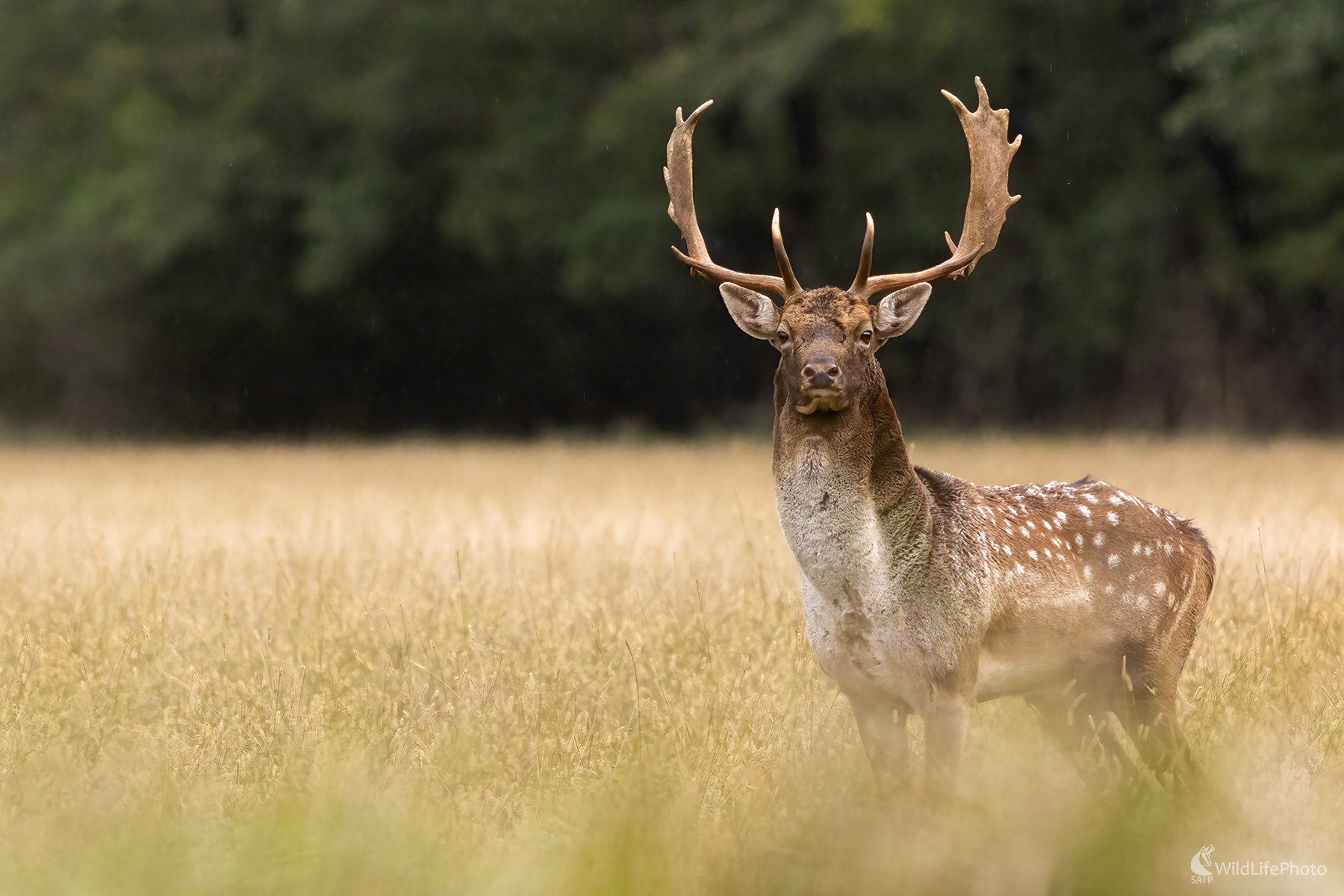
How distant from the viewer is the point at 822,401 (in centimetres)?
447

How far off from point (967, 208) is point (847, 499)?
123cm

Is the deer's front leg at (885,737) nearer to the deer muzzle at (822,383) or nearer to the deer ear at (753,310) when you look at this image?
the deer muzzle at (822,383)

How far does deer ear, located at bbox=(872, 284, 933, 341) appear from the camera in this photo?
15.4 feet

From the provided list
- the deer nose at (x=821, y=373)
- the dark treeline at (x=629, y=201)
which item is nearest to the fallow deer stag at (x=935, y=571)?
the deer nose at (x=821, y=373)

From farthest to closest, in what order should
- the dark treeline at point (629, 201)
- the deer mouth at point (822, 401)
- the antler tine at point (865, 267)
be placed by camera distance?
1. the dark treeline at point (629, 201)
2. the antler tine at point (865, 267)
3. the deer mouth at point (822, 401)

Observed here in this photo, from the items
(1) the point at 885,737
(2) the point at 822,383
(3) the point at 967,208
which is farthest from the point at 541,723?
(3) the point at 967,208

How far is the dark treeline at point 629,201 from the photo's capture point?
21703mm

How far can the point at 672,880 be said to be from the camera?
3018 mm

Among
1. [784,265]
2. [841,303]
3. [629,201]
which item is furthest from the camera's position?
[629,201]

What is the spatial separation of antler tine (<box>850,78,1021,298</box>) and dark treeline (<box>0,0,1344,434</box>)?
13.4m

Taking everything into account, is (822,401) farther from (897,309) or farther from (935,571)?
(935,571)

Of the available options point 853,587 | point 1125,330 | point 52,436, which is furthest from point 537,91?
point 853,587

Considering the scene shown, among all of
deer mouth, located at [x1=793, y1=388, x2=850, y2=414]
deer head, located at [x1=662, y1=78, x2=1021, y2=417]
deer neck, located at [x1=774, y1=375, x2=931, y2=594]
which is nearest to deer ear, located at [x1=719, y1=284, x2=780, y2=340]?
deer head, located at [x1=662, y1=78, x2=1021, y2=417]

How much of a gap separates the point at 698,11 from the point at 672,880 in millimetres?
20971
